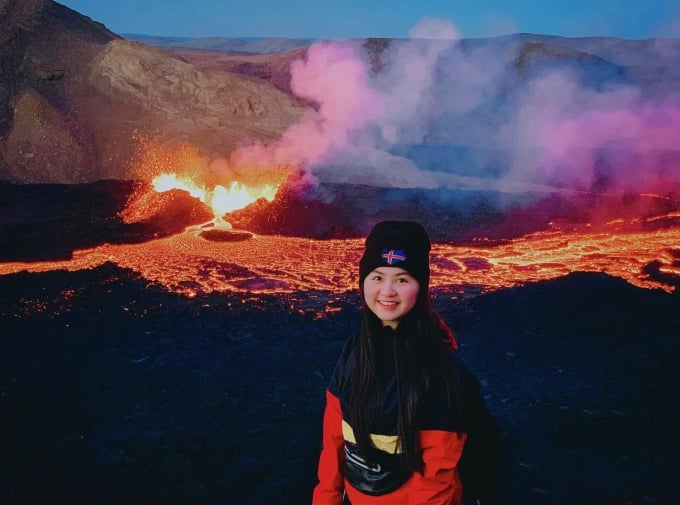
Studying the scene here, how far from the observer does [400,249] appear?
216 centimetres

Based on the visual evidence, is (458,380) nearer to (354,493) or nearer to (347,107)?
(354,493)

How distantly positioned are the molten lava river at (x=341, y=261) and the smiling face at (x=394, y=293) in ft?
18.1

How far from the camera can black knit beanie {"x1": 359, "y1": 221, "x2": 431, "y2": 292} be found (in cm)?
216

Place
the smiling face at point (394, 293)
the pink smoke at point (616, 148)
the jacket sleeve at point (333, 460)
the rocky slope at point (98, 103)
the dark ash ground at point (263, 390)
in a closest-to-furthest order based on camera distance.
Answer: the smiling face at point (394, 293) → the jacket sleeve at point (333, 460) → the dark ash ground at point (263, 390) → the rocky slope at point (98, 103) → the pink smoke at point (616, 148)

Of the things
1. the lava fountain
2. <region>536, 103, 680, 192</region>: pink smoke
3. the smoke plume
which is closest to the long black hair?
the lava fountain

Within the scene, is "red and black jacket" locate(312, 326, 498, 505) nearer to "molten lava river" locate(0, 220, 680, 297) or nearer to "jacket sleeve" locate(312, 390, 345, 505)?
"jacket sleeve" locate(312, 390, 345, 505)

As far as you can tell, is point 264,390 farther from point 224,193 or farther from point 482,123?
point 482,123

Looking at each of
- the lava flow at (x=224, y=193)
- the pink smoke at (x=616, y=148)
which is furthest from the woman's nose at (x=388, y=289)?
the pink smoke at (x=616, y=148)

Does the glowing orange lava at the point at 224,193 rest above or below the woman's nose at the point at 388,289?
above

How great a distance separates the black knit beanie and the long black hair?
106 millimetres

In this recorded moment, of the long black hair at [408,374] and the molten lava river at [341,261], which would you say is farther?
the molten lava river at [341,261]

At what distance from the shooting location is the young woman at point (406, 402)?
208 centimetres

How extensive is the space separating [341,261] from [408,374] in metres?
7.10

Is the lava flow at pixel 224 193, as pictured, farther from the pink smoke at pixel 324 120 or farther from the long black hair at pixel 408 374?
Answer: the long black hair at pixel 408 374
